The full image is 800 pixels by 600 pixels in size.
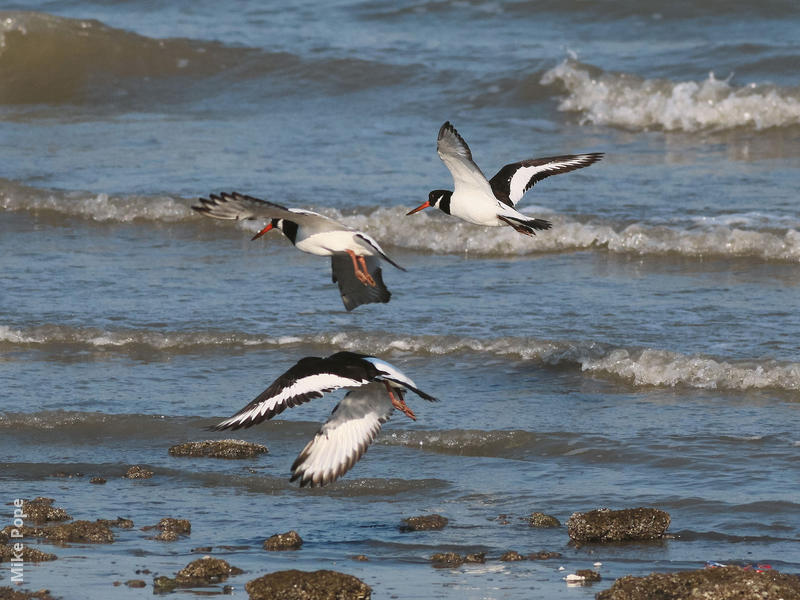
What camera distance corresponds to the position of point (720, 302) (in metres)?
9.61

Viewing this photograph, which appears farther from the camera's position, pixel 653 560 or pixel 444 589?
pixel 653 560

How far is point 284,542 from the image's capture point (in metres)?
5.65

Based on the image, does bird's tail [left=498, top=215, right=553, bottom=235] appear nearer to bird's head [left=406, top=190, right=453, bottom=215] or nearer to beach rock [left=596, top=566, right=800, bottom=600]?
bird's head [left=406, top=190, right=453, bottom=215]

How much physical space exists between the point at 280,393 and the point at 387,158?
339 inches

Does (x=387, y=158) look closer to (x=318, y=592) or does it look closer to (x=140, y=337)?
(x=140, y=337)

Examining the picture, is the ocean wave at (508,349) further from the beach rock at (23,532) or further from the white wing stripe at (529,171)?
the beach rock at (23,532)

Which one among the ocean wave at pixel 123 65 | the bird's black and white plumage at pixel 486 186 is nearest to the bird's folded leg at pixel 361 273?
the bird's black and white plumage at pixel 486 186

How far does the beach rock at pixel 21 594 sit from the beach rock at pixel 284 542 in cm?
102

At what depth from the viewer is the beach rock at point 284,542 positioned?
564cm

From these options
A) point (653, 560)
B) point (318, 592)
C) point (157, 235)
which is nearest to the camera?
point (318, 592)

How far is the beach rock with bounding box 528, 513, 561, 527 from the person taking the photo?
5.92m

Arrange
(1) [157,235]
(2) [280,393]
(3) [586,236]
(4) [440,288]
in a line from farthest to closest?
(1) [157,235], (3) [586,236], (4) [440,288], (2) [280,393]

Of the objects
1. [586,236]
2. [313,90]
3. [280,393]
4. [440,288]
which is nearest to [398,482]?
[280,393]

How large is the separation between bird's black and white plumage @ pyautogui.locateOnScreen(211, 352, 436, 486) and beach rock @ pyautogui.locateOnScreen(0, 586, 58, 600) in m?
1.06
